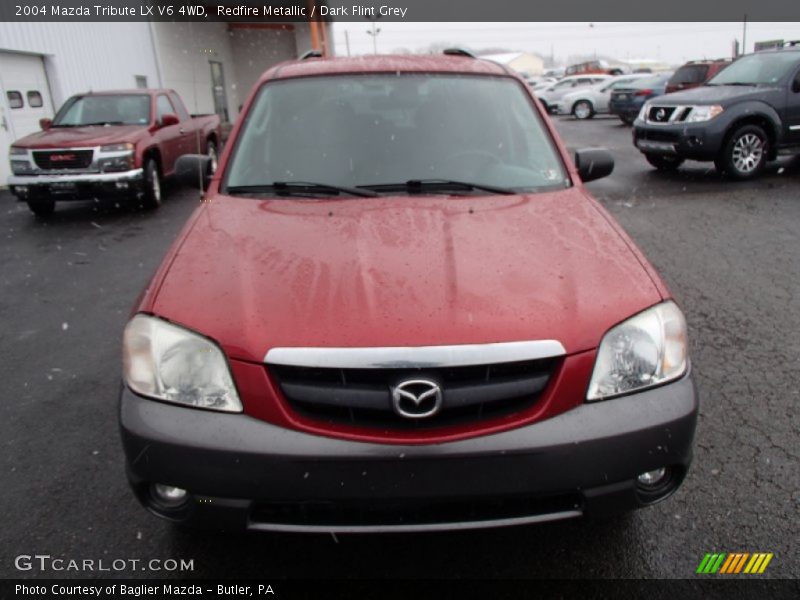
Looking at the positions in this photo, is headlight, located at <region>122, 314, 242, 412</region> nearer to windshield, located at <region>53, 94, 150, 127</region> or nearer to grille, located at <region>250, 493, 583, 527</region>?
grille, located at <region>250, 493, 583, 527</region>

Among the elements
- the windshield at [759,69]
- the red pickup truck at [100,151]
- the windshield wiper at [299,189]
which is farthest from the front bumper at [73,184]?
the windshield at [759,69]

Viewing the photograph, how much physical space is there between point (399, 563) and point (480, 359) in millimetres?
914

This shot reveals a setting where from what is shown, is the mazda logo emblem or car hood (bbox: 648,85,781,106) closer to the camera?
the mazda logo emblem

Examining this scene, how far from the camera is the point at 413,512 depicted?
176 centimetres

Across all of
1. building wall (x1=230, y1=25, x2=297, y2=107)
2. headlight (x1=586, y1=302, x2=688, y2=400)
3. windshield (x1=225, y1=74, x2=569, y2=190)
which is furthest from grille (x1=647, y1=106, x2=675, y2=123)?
building wall (x1=230, y1=25, x2=297, y2=107)

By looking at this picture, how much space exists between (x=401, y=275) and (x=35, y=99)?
533 inches

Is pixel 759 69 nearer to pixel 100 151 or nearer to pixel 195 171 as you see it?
pixel 195 171

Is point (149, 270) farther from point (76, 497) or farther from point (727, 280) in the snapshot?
point (727, 280)

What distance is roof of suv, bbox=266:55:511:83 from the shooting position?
3232 mm

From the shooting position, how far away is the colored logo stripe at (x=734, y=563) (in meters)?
2.08

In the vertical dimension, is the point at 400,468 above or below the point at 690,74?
below

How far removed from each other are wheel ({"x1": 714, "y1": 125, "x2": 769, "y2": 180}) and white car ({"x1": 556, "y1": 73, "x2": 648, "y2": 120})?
1541 cm

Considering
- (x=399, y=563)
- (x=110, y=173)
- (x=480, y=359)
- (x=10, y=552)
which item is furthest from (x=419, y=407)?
(x=110, y=173)

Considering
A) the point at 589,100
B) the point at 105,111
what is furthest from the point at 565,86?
the point at 105,111
